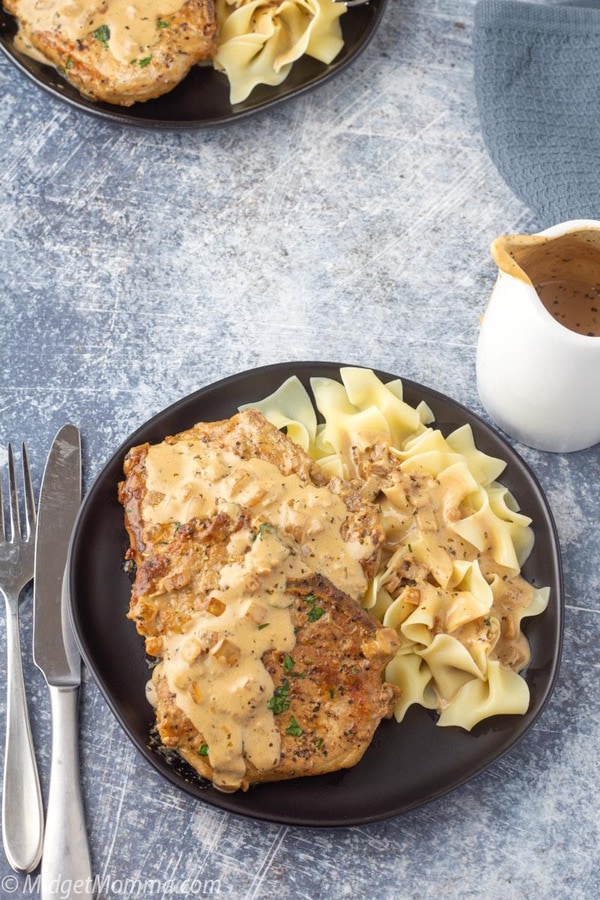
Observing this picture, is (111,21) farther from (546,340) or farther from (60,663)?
(60,663)

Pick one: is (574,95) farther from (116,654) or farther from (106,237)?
(116,654)

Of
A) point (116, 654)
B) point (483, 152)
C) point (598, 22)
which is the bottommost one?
point (116, 654)

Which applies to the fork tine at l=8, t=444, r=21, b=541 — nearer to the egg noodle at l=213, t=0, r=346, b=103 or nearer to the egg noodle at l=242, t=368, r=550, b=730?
the egg noodle at l=242, t=368, r=550, b=730

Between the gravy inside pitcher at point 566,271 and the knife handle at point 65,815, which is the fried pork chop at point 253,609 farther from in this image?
the gravy inside pitcher at point 566,271

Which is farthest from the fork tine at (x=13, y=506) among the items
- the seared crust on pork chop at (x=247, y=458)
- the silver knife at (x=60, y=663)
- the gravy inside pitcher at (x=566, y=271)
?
the gravy inside pitcher at (x=566, y=271)

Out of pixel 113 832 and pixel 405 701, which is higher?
pixel 405 701

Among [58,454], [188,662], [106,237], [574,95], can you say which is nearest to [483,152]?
[574,95]

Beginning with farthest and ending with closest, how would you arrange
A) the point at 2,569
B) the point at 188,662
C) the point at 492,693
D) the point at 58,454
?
the point at 58,454
the point at 2,569
the point at 492,693
the point at 188,662

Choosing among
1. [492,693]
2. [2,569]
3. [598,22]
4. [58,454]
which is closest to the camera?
[492,693]
